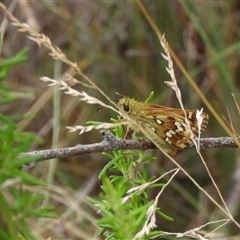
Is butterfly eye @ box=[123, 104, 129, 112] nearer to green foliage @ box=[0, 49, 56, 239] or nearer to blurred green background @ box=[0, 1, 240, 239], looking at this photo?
green foliage @ box=[0, 49, 56, 239]

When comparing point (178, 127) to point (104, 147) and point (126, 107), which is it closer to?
point (126, 107)

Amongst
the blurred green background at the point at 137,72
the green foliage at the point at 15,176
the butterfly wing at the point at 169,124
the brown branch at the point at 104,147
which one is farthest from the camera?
the blurred green background at the point at 137,72

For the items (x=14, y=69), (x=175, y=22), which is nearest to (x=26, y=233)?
(x=175, y=22)

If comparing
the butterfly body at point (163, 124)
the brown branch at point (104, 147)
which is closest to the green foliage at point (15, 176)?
the brown branch at point (104, 147)

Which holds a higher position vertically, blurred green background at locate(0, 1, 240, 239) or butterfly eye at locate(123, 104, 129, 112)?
butterfly eye at locate(123, 104, 129, 112)

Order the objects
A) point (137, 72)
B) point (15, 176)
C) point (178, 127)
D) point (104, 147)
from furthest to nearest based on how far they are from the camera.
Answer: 1. point (137, 72)
2. point (178, 127)
3. point (104, 147)
4. point (15, 176)

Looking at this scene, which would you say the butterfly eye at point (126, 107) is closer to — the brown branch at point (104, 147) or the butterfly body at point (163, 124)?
the butterfly body at point (163, 124)

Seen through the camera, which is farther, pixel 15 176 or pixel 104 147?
pixel 104 147

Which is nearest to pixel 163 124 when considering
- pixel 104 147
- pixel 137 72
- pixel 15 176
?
pixel 104 147

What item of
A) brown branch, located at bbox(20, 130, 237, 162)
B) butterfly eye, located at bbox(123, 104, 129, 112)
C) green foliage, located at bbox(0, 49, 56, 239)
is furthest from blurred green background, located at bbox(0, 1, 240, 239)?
green foliage, located at bbox(0, 49, 56, 239)
